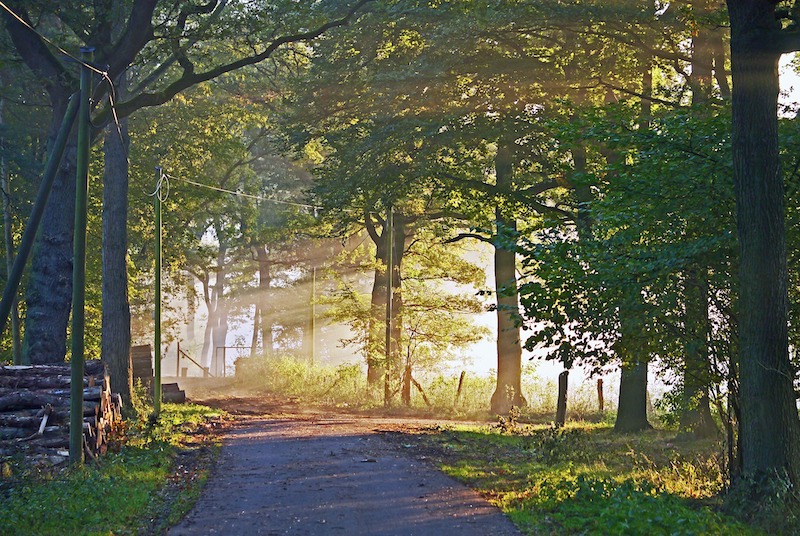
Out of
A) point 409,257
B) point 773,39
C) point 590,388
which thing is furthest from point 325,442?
point 409,257

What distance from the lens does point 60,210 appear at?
21359 millimetres

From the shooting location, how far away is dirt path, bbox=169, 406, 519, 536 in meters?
10.5

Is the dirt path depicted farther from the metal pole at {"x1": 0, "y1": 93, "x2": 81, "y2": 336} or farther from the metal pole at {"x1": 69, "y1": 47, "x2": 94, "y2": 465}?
the metal pole at {"x1": 0, "y1": 93, "x2": 81, "y2": 336}

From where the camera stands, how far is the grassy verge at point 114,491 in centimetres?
1044

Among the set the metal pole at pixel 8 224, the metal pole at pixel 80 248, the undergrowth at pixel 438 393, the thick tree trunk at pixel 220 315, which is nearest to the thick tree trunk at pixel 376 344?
the undergrowth at pixel 438 393

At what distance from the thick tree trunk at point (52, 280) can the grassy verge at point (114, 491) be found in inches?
135

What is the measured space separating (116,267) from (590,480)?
17.3m

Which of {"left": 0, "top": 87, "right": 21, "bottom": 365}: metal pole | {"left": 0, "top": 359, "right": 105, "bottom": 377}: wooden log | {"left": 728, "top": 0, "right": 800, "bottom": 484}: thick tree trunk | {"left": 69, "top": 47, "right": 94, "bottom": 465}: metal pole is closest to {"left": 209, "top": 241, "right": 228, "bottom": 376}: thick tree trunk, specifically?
{"left": 0, "top": 87, "right": 21, "bottom": 365}: metal pole

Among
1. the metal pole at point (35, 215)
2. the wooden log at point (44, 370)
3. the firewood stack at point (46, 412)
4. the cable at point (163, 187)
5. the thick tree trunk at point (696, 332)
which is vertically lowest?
the firewood stack at point (46, 412)

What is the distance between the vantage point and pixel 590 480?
12.7 meters

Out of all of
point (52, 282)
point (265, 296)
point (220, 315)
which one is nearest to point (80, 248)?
point (52, 282)

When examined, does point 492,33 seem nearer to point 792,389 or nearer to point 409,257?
point 792,389

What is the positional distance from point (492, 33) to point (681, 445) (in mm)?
9964

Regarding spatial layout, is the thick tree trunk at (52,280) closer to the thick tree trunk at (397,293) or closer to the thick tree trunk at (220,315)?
the thick tree trunk at (397,293)
